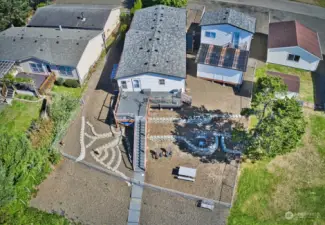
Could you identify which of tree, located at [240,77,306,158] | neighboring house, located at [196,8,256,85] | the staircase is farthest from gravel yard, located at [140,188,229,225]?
neighboring house, located at [196,8,256,85]

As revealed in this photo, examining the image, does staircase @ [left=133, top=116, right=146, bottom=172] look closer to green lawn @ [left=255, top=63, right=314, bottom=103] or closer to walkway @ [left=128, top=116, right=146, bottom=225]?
walkway @ [left=128, top=116, right=146, bottom=225]

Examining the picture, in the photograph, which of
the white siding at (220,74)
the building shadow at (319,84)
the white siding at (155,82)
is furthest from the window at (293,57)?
the white siding at (155,82)

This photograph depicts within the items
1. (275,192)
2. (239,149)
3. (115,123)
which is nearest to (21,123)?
(115,123)

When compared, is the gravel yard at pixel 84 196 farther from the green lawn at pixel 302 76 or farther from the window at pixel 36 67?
the green lawn at pixel 302 76

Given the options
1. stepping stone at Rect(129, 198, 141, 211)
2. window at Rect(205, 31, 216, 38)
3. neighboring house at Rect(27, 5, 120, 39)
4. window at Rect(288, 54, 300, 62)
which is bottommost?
stepping stone at Rect(129, 198, 141, 211)

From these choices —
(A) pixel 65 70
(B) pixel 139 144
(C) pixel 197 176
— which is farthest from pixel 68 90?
(C) pixel 197 176

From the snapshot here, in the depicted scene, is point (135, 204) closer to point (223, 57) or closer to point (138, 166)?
point (138, 166)

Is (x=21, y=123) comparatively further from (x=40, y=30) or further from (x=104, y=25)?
(x=104, y=25)
